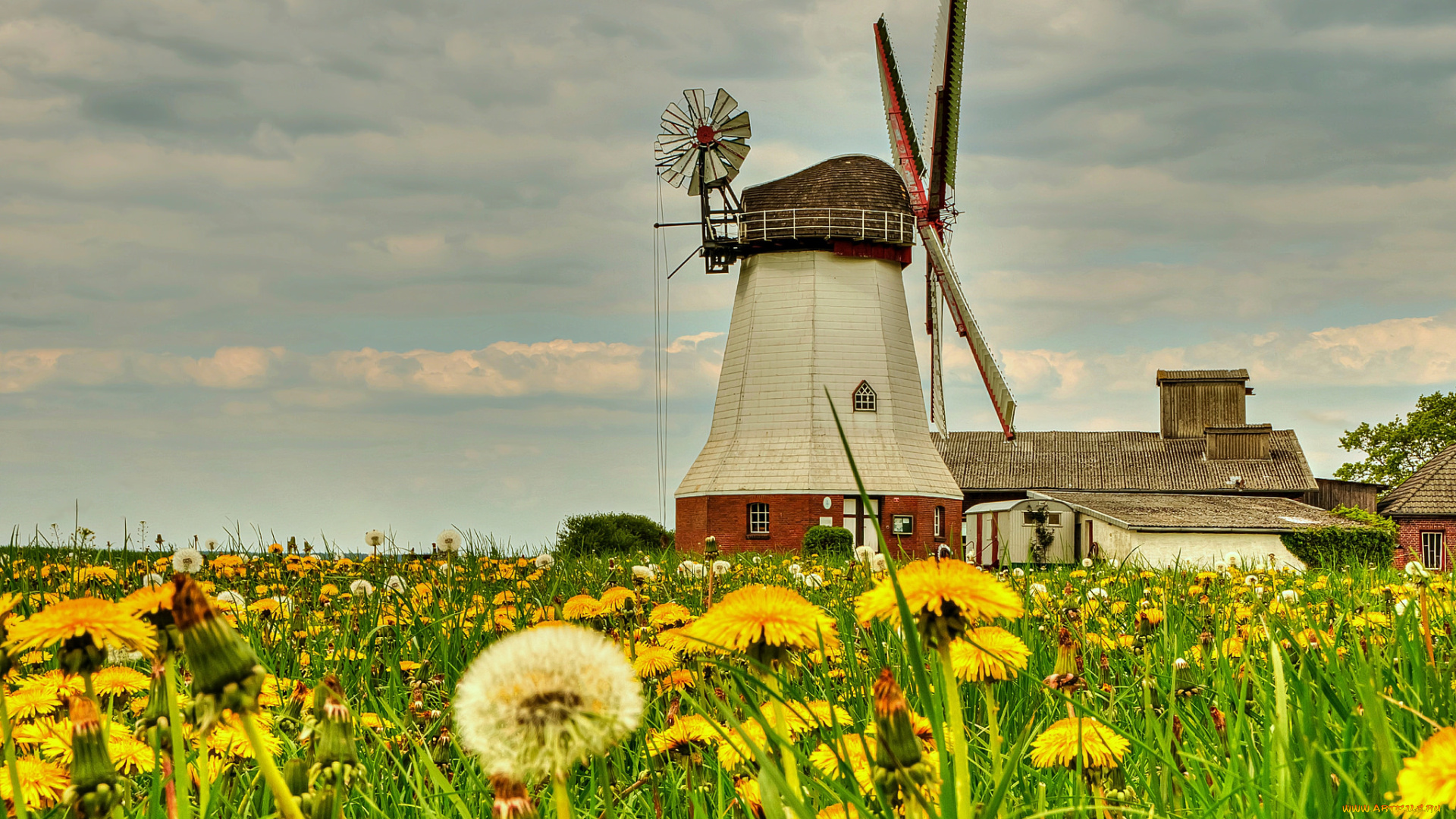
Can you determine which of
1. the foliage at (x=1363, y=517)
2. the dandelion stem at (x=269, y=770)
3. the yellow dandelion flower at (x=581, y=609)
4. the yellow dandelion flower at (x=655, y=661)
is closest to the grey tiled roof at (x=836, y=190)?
the foliage at (x=1363, y=517)

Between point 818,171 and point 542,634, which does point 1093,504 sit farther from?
point 542,634

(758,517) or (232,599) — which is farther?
(758,517)

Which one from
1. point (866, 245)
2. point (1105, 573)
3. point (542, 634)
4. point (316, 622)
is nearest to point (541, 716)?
point (542, 634)

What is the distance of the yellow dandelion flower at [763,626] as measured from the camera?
1400 millimetres

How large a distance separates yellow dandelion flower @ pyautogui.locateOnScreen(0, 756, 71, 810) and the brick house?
42465mm

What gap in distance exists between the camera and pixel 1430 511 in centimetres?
3772

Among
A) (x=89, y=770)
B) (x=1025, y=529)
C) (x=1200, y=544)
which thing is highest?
(x=89, y=770)

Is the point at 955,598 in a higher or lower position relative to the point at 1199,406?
lower

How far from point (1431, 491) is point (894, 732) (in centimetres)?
4458

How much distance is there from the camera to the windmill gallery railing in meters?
28.7

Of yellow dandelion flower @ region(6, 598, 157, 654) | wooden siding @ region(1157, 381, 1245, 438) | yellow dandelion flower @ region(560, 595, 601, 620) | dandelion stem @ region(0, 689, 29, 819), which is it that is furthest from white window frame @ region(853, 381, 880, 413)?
dandelion stem @ region(0, 689, 29, 819)

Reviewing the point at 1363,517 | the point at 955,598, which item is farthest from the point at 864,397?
the point at 955,598

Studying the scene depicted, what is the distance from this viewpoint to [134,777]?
2.27 meters

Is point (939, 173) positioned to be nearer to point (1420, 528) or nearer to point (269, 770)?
point (1420, 528)
